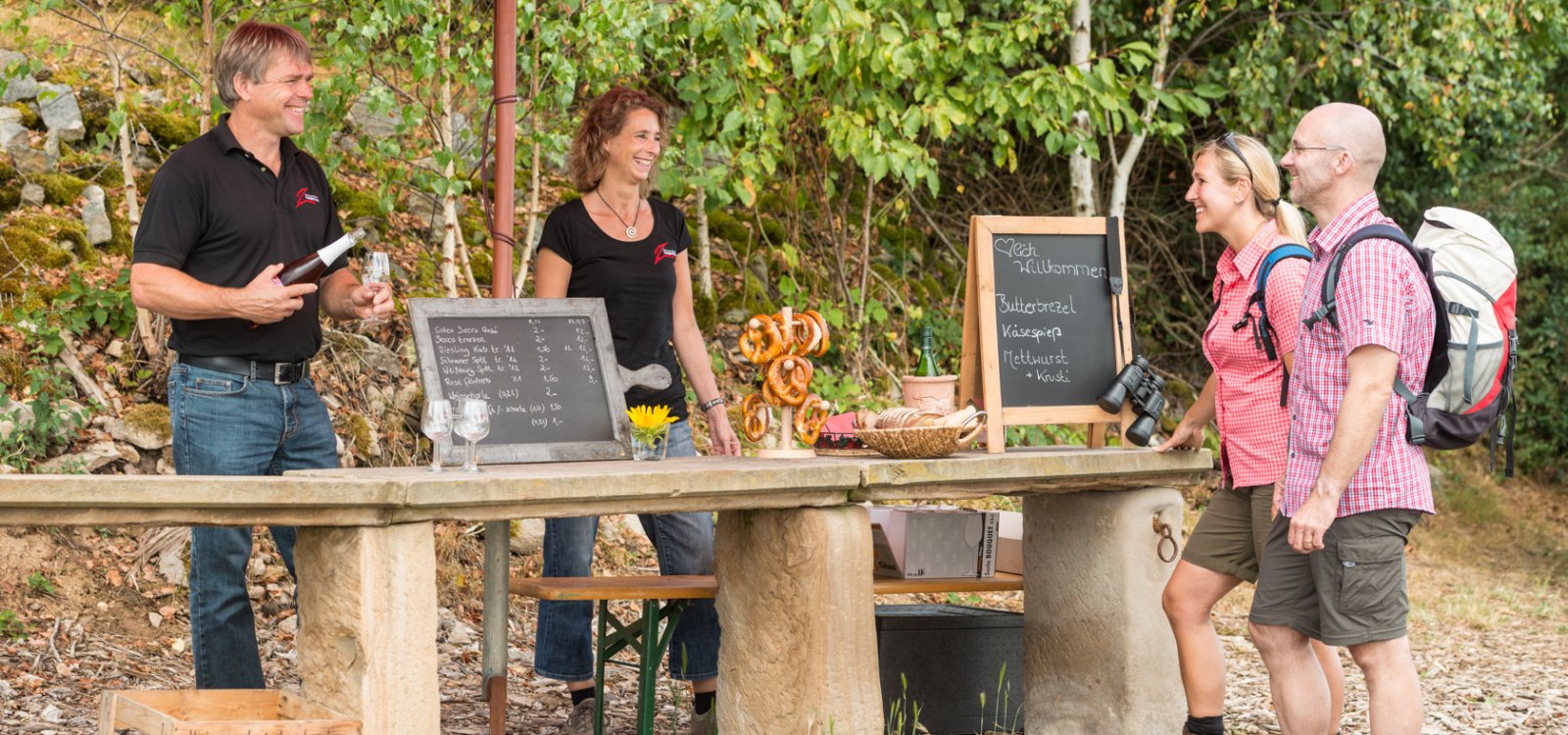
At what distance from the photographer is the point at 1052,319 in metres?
4.28

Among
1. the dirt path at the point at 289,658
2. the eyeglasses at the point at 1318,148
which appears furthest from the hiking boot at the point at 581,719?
the eyeglasses at the point at 1318,148

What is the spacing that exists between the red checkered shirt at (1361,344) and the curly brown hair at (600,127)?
6.05 feet

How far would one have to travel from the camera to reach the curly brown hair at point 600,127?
4141mm

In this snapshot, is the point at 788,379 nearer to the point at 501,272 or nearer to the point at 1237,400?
the point at 501,272

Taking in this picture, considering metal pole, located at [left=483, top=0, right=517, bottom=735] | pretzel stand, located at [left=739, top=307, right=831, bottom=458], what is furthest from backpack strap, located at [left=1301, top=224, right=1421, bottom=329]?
metal pole, located at [left=483, top=0, right=517, bottom=735]

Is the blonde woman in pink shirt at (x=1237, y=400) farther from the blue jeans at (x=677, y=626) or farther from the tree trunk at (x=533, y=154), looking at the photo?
the tree trunk at (x=533, y=154)

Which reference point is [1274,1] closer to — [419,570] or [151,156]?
[151,156]

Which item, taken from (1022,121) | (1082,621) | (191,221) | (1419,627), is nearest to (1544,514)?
(1419,627)

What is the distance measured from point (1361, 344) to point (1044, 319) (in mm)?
1230

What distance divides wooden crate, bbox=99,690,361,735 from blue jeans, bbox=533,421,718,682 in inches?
51.1

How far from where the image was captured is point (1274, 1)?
27.8 feet

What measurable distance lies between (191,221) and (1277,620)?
8.79 feet

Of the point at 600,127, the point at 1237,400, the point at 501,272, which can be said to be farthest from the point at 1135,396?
the point at 501,272

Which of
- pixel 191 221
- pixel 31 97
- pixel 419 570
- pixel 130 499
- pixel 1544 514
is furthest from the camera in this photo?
pixel 1544 514
